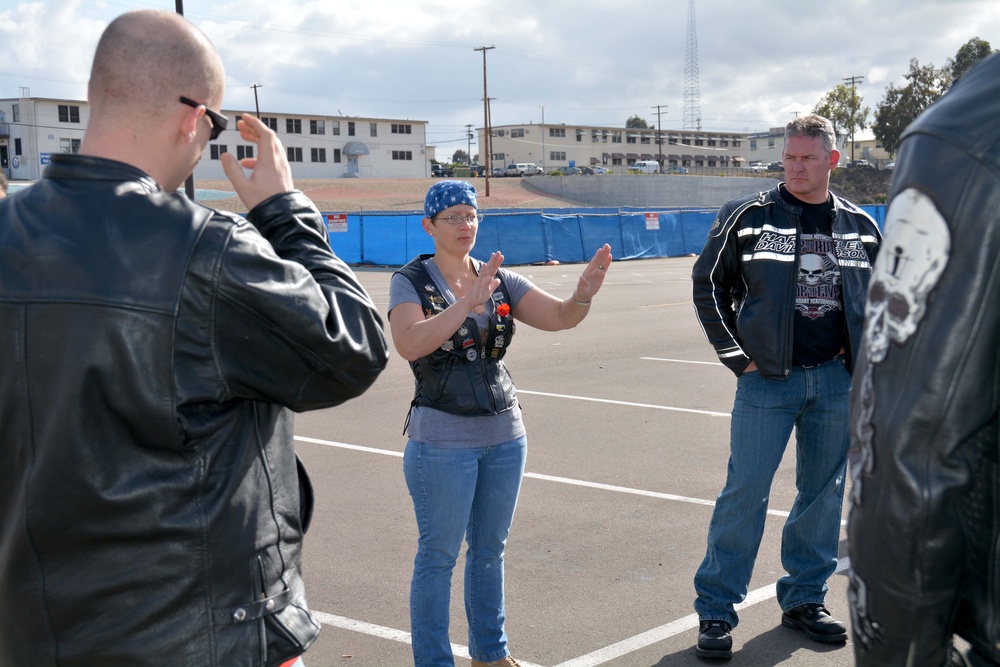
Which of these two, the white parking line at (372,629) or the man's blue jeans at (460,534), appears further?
the white parking line at (372,629)

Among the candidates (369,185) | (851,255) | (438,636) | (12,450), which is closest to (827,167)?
(851,255)

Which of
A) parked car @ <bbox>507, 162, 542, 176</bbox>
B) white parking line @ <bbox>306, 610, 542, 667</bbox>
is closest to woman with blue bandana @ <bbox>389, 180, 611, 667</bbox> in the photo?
white parking line @ <bbox>306, 610, 542, 667</bbox>

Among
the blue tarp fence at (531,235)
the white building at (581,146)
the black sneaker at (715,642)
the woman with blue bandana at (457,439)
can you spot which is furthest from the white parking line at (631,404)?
the white building at (581,146)

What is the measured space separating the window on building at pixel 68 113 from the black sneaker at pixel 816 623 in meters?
88.1

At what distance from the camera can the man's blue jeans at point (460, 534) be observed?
12.8 ft

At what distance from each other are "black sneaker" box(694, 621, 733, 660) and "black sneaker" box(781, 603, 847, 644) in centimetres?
44

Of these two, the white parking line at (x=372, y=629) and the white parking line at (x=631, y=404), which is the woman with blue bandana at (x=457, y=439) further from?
the white parking line at (x=631, y=404)

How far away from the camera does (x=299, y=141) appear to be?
94.6m

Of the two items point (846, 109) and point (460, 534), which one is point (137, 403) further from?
point (846, 109)

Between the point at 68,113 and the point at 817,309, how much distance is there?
8875 cm

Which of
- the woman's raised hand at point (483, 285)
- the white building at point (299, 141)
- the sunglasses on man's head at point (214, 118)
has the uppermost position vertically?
the white building at point (299, 141)

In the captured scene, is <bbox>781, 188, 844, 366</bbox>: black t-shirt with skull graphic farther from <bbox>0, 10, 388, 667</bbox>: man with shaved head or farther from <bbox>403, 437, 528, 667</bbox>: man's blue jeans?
<bbox>0, 10, 388, 667</bbox>: man with shaved head

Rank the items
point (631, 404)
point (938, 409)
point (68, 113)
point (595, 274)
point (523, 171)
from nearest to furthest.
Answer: point (938, 409) → point (595, 274) → point (631, 404) → point (68, 113) → point (523, 171)

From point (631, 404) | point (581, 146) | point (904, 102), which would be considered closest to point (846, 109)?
point (904, 102)
